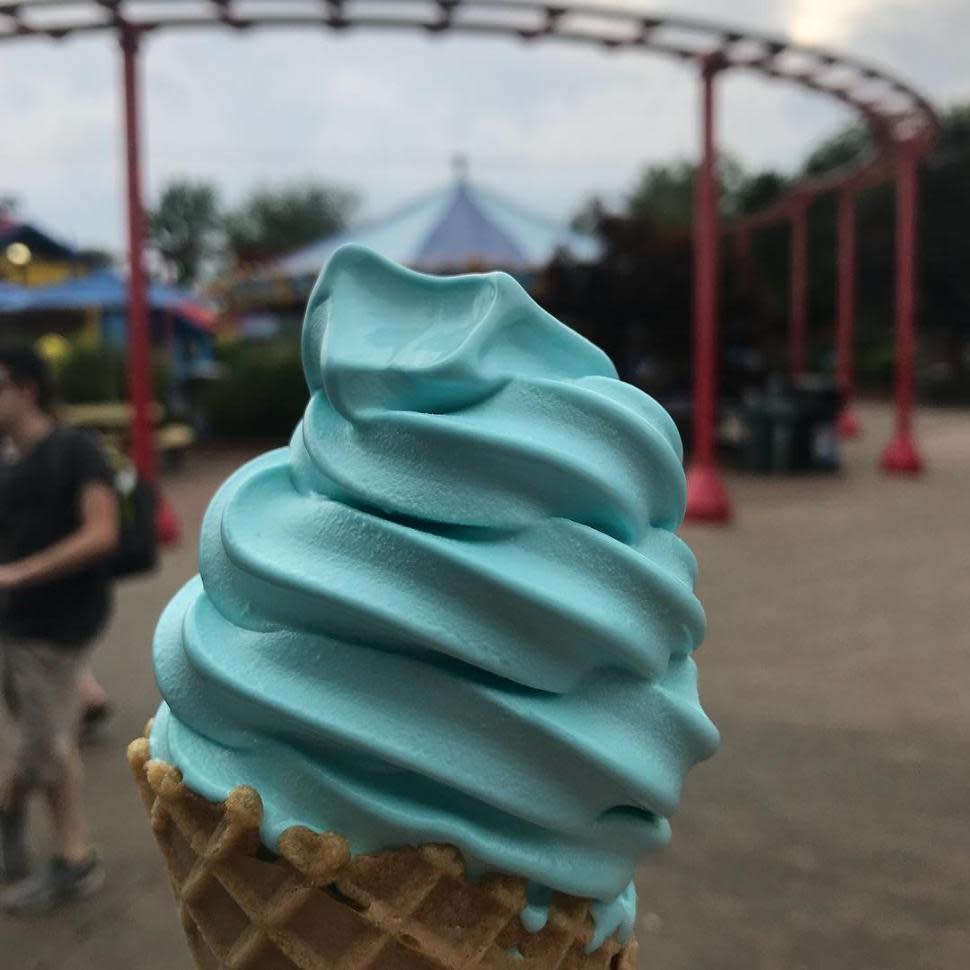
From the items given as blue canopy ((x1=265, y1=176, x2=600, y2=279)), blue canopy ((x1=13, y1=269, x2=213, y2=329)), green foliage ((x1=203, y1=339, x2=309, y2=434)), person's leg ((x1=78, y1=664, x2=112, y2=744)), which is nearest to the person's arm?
person's leg ((x1=78, y1=664, x2=112, y2=744))

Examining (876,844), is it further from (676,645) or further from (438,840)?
(438,840)

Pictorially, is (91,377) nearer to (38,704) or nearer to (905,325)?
(905,325)

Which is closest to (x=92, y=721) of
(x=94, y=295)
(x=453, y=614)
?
(x=453, y=614)

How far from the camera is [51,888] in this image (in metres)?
3.02

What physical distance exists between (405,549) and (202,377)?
→ 18314 millimetres

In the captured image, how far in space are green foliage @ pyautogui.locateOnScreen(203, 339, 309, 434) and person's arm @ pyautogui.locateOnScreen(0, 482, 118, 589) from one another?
1343 cm

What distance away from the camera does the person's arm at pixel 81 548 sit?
2922mm

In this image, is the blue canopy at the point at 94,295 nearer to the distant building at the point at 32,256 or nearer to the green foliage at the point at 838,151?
the distant building at the point at 32,256

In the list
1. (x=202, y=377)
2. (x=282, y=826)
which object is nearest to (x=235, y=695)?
(x=282, y=826)

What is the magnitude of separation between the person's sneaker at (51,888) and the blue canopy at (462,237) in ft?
42.1

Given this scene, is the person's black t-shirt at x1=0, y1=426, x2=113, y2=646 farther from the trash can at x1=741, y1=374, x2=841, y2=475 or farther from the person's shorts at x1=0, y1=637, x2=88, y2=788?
the trash can at x1=741, y1=374, x2=841, y2=475

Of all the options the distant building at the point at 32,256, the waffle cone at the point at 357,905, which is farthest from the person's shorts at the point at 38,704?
the distant building at the point at 32,256

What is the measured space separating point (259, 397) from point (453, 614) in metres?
15.8

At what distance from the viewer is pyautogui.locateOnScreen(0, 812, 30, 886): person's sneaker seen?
10.2 ft
